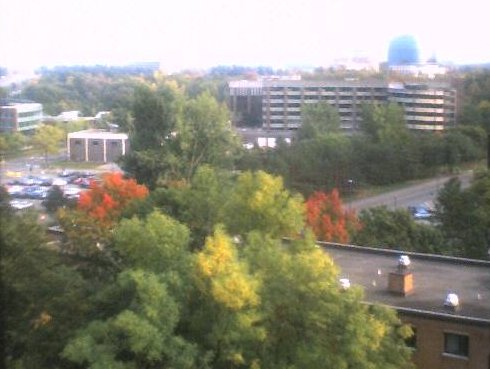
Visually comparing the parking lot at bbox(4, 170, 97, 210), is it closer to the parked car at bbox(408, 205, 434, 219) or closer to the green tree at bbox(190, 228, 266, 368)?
the green tree at bbox(190, 228, 266, 368)

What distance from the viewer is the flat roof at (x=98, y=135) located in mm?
7322

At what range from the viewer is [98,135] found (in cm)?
776

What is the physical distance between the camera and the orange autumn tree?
5914 mm

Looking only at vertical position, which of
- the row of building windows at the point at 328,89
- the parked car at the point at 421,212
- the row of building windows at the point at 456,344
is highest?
the row of building windows at the point at 328,89

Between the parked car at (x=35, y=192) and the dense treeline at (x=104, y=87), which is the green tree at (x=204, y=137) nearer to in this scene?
the dense treeline at (x=104, y=87)

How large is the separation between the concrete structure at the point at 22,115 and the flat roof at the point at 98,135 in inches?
16.8

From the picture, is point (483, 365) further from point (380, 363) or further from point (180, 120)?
point (180, 120)

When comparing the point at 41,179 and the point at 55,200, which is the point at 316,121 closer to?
the point at 41,179

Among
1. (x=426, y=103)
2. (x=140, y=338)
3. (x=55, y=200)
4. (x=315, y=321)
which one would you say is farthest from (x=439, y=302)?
(x=426, y=103)

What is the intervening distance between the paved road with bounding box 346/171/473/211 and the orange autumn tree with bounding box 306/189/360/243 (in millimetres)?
972

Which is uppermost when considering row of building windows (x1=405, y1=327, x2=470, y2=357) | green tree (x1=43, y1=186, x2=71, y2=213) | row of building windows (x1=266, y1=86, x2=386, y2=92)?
row of building windows (x1=266, y1=86, x2=386, y2=92)

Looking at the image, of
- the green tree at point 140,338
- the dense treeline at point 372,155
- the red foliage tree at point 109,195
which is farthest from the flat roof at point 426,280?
the dense treeline at point 372,155

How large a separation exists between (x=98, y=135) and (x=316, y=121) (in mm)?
3422

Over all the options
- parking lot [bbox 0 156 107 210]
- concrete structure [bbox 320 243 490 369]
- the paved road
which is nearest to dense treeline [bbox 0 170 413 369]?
concrete structure [bbox 320 243 490 369]
